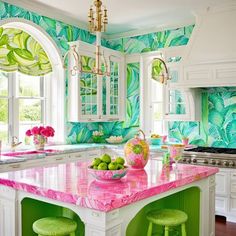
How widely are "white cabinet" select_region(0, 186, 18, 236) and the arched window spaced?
2.30 m

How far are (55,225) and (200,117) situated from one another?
361cm

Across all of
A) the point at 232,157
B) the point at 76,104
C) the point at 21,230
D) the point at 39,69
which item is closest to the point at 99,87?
the point at 76,104

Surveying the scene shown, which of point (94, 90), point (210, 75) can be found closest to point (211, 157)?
point (210, 75)

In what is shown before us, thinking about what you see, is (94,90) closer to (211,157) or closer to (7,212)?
(211,157)

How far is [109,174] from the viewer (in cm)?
237

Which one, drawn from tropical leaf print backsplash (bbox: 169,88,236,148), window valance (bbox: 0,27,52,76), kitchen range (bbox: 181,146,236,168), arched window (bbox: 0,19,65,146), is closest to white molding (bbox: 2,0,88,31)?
arched window (bbox: 0,19,65,146)

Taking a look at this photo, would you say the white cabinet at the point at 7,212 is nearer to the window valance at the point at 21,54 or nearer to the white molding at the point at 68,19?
the window valance at the point at 21,54

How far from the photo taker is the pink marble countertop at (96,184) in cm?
200

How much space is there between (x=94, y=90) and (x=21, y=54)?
1.43 m

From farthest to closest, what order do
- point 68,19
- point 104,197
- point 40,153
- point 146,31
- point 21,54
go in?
point 146,31, point 68,19, point 21,54, point 40,153, point 104,197

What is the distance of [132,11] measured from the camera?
510 cm

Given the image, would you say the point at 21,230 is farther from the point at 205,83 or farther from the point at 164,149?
the point at 205,83

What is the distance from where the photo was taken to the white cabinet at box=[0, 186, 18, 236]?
2.58 m

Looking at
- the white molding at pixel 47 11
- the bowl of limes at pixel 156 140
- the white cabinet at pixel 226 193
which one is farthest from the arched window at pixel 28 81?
the white cabinet at pixel 226 193
